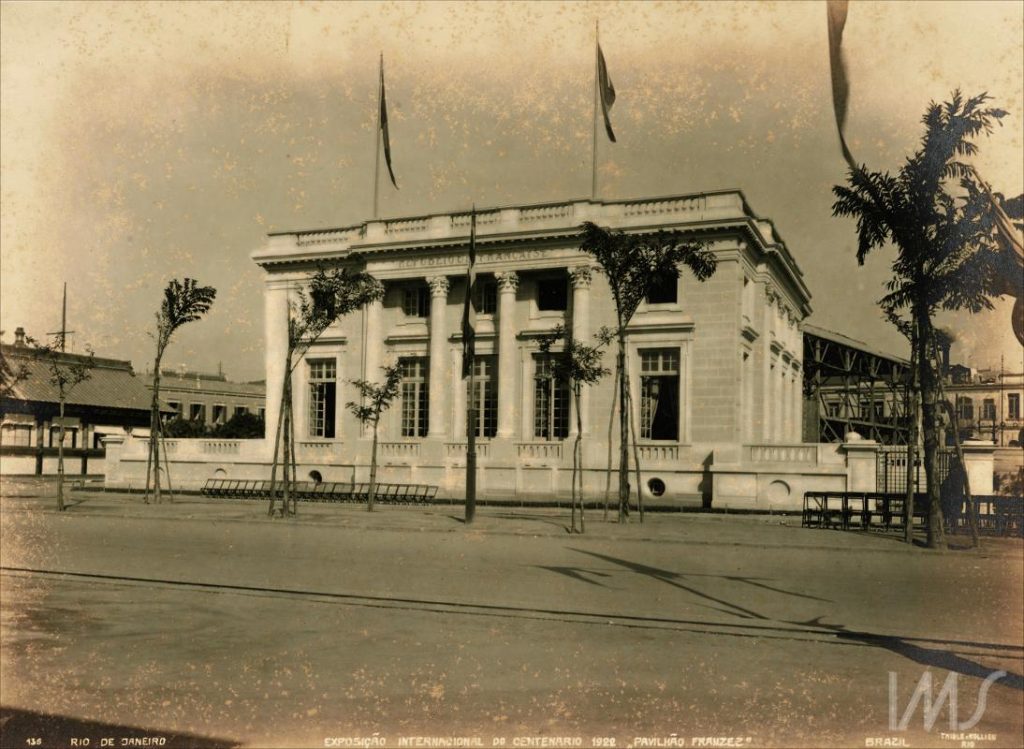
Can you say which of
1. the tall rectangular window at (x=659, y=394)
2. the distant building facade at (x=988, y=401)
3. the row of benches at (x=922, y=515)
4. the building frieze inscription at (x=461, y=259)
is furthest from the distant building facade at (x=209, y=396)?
the row of benches at (x=922, y=515)

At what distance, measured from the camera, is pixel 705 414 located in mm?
33406

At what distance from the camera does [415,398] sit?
1551 inches

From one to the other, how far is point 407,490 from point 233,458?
8.93 meters

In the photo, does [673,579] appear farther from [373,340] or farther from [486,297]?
[373,340]

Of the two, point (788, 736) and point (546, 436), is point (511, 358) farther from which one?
point (788, 736)

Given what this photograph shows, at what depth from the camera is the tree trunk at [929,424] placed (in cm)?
1645

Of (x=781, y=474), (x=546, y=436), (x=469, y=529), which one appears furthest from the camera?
(x=546, y=436)

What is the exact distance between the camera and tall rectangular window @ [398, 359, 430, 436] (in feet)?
129

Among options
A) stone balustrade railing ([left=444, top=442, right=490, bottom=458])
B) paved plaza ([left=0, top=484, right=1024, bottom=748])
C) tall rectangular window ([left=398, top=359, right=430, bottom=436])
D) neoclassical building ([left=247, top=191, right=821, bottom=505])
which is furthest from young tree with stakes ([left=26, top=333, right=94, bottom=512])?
tall rectangular window ([left=398, top=359, right=430, bottom=436])

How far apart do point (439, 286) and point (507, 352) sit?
3.98m

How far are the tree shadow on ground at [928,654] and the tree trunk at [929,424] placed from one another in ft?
29.2

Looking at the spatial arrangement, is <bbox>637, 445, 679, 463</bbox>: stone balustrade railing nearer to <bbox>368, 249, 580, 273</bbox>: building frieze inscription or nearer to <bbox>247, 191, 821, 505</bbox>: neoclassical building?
<bbox>247, 191, 821, 505</bbox>: neoclassical building

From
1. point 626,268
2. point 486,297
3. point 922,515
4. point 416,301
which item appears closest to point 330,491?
point 416,301

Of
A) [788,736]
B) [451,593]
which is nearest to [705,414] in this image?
[451,593]
